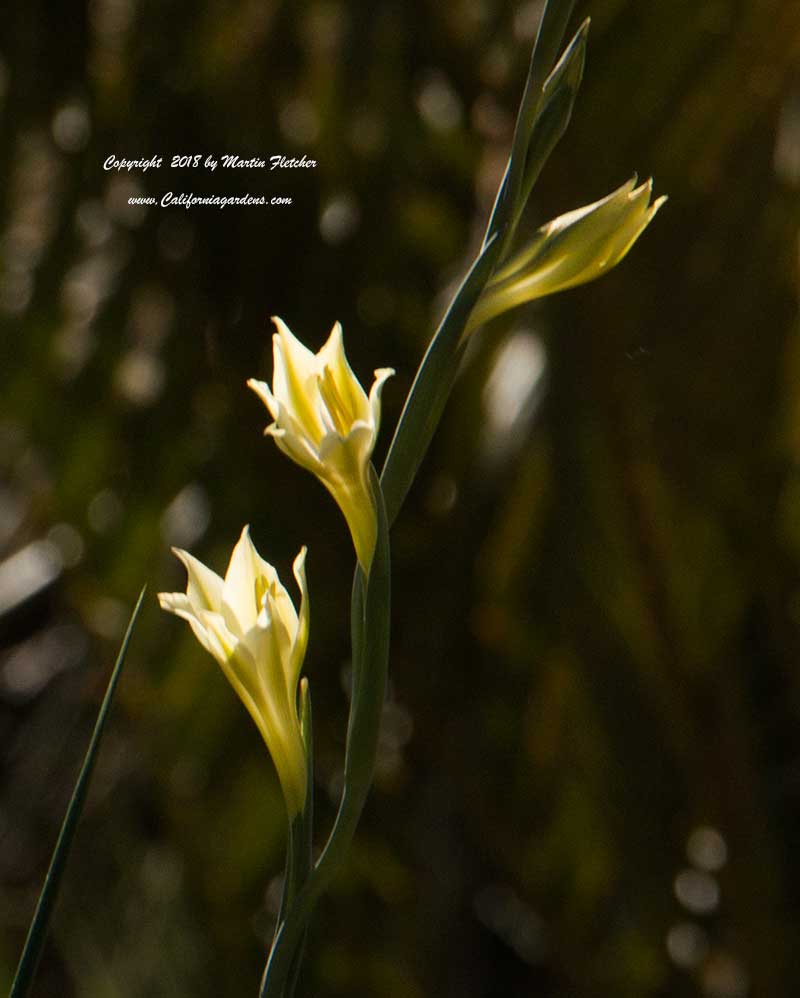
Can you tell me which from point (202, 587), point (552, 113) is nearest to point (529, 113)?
point (552, 113)

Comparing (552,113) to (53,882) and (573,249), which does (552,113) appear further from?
(53,882)

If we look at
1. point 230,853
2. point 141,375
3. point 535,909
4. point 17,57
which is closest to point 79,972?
point 230,853

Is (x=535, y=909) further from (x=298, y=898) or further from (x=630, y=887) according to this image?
(x=298, y=898)

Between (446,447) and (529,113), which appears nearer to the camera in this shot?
(529,113)

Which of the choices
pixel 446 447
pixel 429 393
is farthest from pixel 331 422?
pixel 446 447

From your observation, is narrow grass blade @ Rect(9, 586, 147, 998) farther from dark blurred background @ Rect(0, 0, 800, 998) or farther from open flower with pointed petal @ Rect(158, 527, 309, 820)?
dark blurred background @ Rect(0, 0, 800, 998)

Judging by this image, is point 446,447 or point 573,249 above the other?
point 573,249

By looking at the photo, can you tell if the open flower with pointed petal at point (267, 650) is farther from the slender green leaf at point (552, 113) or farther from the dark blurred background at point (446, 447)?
the dark blurred background at point (446, 447)
